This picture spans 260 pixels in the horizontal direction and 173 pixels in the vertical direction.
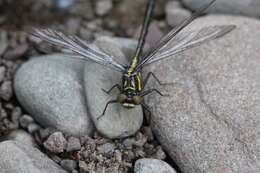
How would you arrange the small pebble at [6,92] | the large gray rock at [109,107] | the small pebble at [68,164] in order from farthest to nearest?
the small pebble at [6,92] < the large gray rock at [109,107] < the small pebble at [68,164]

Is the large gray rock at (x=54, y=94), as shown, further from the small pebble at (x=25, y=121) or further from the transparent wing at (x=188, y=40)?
the transparent wing at (x=188, y=40)

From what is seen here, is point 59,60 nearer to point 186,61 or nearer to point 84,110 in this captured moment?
point 84,110

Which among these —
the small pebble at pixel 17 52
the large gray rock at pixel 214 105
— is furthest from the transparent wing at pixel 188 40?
the small pebble at pixel 17 52

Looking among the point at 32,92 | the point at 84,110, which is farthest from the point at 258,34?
the point at 32,92

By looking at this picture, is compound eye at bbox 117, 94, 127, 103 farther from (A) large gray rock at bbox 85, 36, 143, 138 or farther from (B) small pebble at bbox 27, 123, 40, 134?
(B) small pebble at bbox 27, 123, 40, 134

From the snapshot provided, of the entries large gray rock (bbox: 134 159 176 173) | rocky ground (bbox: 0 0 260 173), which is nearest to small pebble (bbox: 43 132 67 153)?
rocky ground (bbox: 0 0 260 173)

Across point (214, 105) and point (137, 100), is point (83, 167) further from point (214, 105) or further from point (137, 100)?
point (214, 105)
